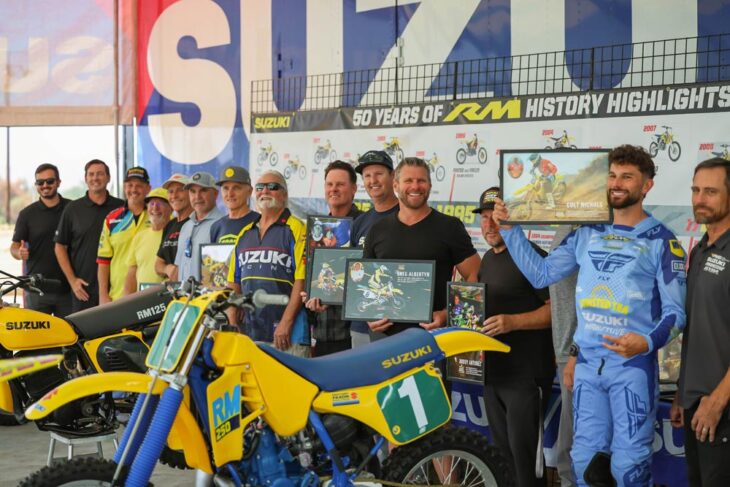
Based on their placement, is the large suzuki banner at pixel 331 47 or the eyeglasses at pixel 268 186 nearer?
the eyeglasses at pixel 268 186

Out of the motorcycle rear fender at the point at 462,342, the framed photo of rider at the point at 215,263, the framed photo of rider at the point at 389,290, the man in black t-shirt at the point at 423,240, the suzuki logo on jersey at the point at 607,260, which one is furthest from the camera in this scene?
the framed photo of rider at the point at 215,263

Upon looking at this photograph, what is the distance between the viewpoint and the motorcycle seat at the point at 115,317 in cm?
442

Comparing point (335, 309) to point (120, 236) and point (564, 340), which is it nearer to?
point (564, 340)

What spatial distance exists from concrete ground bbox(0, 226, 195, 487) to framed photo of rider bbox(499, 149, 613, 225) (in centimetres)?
250

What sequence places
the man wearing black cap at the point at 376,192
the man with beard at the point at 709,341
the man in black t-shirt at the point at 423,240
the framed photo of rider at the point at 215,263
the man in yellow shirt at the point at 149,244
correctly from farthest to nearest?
the man in yellow shirt at the point at 149,244 → the framed photo of rider at the point at 215,263 → the man wearing black cap at the point at 376,192 → the man in black t-shirt at the point at 423,240 → the man with beard at the point at 709,341

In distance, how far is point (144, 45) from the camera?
9.28m

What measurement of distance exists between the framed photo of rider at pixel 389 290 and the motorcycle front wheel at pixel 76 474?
4.99ft

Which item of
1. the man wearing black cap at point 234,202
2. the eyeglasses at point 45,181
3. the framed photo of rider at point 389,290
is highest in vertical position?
the eyeglasses at point 45,181

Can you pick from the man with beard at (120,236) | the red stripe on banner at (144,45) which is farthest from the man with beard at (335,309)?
the red stripe on banner at (144,45)

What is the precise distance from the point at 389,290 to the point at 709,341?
56.4 inches

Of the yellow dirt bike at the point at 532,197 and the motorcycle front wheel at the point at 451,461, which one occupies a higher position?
the yellow dirt bike at the point at 532,197

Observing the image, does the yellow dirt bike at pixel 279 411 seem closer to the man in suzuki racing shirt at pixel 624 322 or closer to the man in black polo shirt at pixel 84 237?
the man in suzuki racing shirt at pixel 624 322

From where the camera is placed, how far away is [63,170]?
9.52 metres

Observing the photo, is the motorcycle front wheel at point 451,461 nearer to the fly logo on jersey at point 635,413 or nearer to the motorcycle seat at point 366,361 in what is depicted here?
the motorcycle seat at point 366,361
